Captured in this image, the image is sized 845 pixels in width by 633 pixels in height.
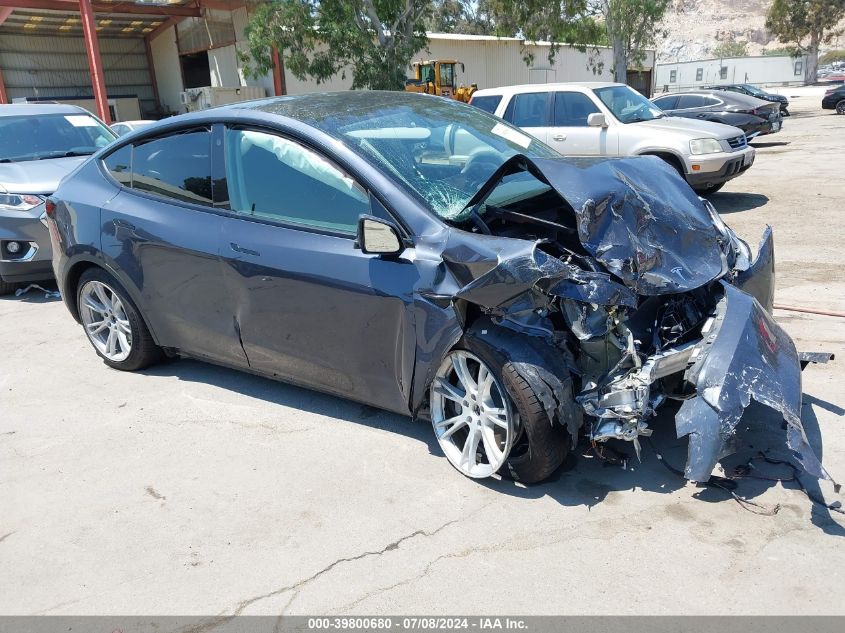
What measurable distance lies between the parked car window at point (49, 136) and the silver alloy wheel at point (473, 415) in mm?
6650

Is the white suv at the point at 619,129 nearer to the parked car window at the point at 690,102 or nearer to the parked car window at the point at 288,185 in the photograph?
the parked car window at the point at 288,185

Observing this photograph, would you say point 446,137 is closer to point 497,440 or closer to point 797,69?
point 497,440

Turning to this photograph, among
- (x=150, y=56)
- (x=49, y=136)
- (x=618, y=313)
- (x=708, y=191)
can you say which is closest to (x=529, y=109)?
(x=708, y=191)

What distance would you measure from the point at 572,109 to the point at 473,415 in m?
8.17

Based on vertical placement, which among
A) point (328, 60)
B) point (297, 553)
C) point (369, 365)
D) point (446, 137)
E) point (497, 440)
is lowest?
point (297, 553)

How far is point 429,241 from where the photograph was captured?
336cm

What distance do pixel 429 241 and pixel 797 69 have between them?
71.1m

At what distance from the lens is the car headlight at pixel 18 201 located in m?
6.93

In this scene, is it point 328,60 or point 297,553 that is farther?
point 328,60

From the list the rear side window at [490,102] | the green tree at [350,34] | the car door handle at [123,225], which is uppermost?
the green tree at [350,34]

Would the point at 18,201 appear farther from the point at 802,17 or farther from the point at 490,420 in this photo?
the point at 802,17

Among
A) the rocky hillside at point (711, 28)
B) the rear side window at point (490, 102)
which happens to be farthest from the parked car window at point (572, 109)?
the rocky hillside at point (711, 28)

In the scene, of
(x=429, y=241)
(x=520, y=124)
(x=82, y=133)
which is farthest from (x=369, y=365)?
(x=520, y=124)

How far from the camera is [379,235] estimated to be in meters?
3.36
